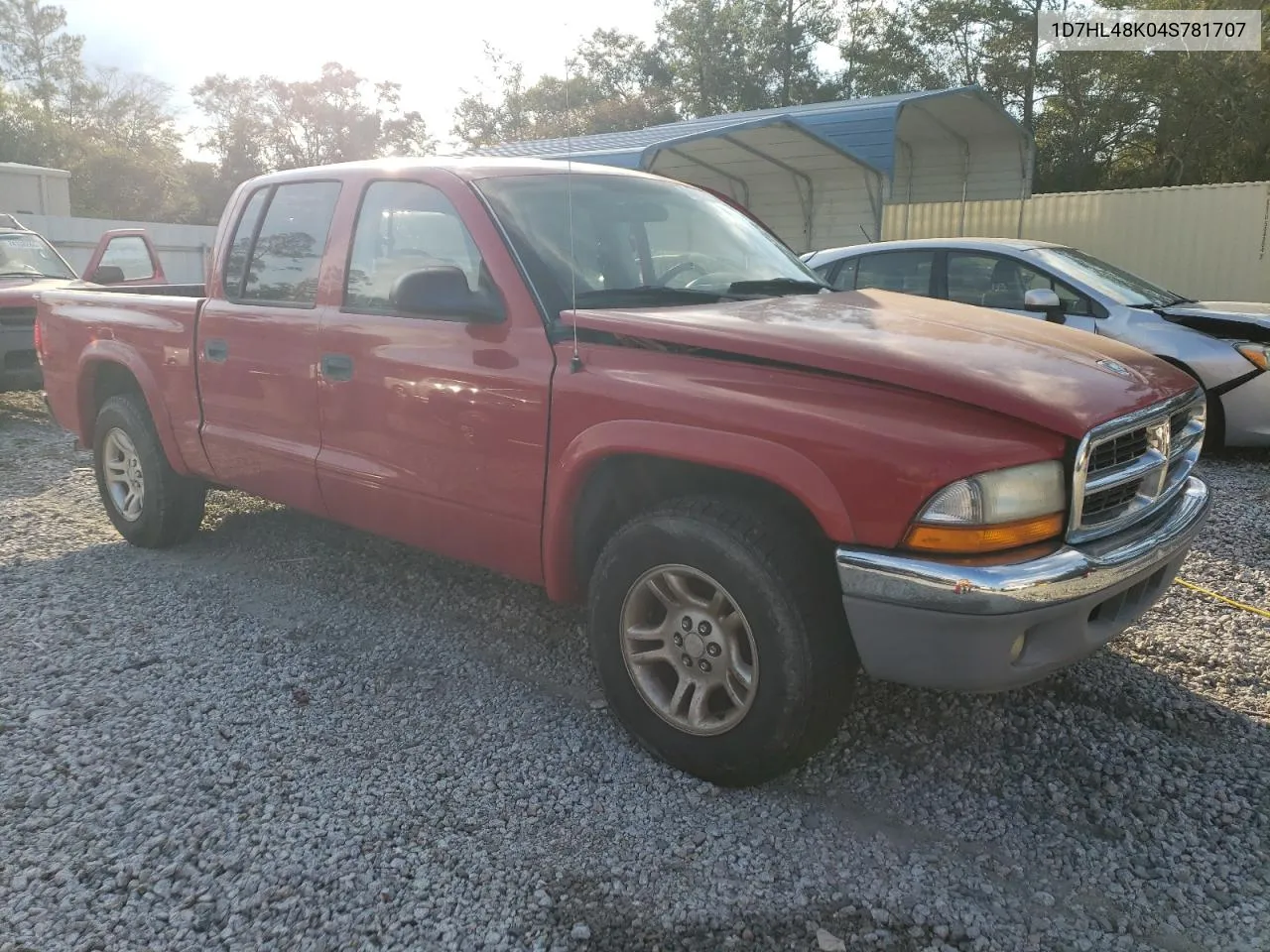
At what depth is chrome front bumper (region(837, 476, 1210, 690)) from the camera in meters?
2.36

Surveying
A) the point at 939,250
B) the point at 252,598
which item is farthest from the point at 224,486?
the point at 939,250

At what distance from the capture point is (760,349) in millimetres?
2689

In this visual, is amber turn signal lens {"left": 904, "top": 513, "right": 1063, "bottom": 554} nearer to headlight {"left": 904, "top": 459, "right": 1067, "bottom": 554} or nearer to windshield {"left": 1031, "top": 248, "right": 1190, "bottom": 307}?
headlight {"left": 904, "top": 459, "right": 1067, "bottom": 554}

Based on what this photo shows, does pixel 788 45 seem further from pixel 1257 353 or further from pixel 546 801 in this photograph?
pixel 546 801

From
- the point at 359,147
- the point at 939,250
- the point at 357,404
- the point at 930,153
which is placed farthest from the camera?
the point at 359,147

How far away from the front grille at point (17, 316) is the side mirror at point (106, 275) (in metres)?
0.69

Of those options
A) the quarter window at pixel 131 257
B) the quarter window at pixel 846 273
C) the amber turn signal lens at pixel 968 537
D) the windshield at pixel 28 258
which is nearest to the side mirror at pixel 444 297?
the amber turn signal lens at pixel 968 537

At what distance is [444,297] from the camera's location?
10.5 feet

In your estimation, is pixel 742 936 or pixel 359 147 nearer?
pixel 742 936

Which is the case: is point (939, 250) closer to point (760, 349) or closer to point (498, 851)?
point (760, 349)

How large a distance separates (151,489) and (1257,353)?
22.6ft

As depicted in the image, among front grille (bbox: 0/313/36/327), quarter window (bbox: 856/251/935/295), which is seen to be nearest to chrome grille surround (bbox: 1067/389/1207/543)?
quarter window (bbox: 856/251/935/295)

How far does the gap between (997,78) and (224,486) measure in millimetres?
30935

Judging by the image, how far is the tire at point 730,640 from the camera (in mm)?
2604
